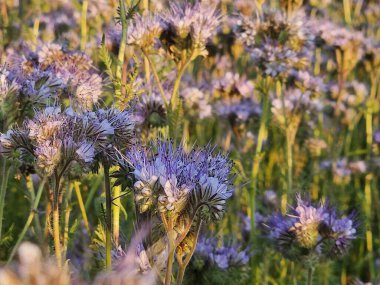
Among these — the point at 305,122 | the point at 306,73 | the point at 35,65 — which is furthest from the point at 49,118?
the point at 305,122

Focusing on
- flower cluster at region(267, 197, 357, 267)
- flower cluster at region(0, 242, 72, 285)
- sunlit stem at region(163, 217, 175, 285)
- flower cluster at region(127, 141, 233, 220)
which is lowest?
flower cluster at region(267, 197, 357, 267)

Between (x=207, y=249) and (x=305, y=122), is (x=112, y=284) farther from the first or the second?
(x=305, y=122)

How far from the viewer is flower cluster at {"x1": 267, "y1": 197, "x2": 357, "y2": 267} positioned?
99.2 inches

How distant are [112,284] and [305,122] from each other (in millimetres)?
4093

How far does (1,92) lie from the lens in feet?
6.84

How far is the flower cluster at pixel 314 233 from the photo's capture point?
252cm

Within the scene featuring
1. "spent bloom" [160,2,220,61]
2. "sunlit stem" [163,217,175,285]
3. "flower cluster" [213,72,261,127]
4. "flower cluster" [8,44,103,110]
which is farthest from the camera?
"flower cluster" [213,72,261,127]

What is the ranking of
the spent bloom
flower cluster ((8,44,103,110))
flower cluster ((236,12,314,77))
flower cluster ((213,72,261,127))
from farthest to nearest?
flower cluster ((213,72,261,127)) → flower cluster ((236,12,314,77)) → the spent bloom → flower cluster ((8,44,103,110))

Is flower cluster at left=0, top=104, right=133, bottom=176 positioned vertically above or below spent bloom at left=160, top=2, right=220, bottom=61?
below

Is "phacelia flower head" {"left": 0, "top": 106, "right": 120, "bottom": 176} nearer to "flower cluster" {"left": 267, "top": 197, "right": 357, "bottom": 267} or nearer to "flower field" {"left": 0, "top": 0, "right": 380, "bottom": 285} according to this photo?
"flower field" {"left": 0, "top": 0, "right": 380, "bottom": 285}

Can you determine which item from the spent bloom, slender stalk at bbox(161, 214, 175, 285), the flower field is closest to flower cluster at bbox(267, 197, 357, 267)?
the flower field

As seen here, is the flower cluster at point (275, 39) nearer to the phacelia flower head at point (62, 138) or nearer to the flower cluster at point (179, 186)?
the phacelia flower head at point (62, 138)

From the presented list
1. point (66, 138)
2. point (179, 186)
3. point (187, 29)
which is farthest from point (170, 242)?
point (187, 29)

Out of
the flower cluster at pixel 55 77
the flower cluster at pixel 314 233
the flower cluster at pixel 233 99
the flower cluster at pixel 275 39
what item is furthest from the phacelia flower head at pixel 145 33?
the flower cluster at pixel 233 99
